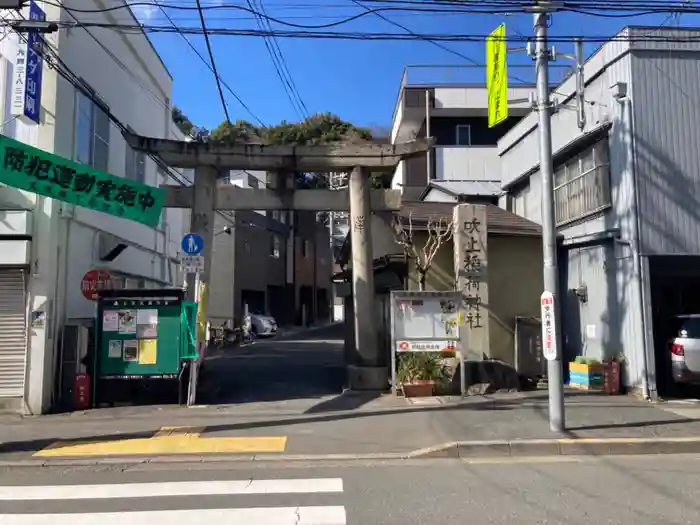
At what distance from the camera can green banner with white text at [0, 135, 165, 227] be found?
9.96 m

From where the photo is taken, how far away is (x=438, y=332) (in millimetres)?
12359

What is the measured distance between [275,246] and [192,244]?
1104 inches

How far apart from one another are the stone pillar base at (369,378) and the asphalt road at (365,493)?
489 centimetres

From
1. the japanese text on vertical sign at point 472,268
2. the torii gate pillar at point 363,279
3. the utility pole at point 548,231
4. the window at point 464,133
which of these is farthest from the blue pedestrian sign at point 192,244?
the window at point 464,133

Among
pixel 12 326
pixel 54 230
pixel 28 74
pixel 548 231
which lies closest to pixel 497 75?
pixel 548 231

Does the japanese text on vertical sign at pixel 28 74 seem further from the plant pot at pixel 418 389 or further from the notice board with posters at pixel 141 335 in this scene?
the plant pot at pixel 418 389

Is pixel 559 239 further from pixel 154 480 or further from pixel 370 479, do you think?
pixel 154 480

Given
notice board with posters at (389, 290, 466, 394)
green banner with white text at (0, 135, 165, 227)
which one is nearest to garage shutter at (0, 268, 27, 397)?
green banner with white text at (0, 135, 165, 227)

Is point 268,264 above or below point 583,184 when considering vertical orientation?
above

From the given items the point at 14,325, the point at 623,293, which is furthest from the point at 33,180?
the point at 623,293

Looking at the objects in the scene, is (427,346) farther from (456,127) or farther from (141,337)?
(456,127)

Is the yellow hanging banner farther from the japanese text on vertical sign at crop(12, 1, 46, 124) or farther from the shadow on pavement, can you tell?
the japanese text on vertical sign at crop(12, 1, 46, 124)

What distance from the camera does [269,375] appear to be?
15469 millimetres

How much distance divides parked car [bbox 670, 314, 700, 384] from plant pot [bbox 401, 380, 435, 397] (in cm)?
452
